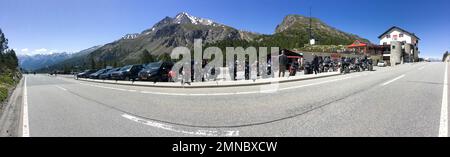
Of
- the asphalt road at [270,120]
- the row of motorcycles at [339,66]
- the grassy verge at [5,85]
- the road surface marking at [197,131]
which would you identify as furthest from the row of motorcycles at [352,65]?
the grassy verge at [5,85]

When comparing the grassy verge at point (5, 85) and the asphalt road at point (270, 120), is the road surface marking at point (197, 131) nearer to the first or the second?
the asphalt road at point (270, 120)

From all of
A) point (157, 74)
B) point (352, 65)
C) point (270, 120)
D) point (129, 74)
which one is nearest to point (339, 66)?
point (352, 65)

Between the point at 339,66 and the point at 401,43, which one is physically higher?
the point at 401,43

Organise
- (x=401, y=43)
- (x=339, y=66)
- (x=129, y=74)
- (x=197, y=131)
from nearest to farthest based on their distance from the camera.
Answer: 1. (x=197, y=131)
2. (x=129, y=74)
3. (x=339, y=66)
4. (x=401, y=43)

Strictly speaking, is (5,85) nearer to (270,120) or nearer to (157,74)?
(157,74)

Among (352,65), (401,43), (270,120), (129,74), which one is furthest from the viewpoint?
(401,43)

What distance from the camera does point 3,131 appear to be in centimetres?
718

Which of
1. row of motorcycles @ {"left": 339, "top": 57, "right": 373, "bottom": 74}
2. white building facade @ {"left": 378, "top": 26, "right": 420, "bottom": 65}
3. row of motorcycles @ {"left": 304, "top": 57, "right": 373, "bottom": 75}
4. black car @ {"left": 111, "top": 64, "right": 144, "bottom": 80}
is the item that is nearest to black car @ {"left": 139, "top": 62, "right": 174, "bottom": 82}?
black car @ {"left": 111, "top": 64, "right": 144, "bottom": 80}

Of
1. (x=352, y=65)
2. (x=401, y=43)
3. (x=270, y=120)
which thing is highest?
(x=401, y=43)

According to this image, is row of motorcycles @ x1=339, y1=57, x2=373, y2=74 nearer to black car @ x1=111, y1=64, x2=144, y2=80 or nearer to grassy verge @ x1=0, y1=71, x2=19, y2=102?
black car @ x1=111, y1=64, x2=144, y2=80
